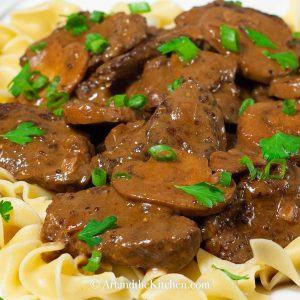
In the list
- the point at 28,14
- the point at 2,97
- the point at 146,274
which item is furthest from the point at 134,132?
the point at 28,14

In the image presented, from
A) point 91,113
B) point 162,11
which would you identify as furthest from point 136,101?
point 162,11

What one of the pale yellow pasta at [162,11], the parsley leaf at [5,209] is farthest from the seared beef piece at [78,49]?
the parsley leaf at [5,209]

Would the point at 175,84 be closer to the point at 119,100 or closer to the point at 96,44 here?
the point at 119,100

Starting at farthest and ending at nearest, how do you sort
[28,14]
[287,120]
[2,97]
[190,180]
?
[28,14] < [2,97] < [287,120] < [190,180]

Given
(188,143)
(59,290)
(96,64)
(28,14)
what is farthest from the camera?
(28,14)

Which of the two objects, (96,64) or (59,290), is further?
(96,64)

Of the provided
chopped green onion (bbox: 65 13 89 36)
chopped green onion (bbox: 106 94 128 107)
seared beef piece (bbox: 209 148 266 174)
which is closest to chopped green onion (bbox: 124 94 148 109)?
chopped green onion (bbox: 106 94 128 107)

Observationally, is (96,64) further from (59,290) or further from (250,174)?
(59,290)
